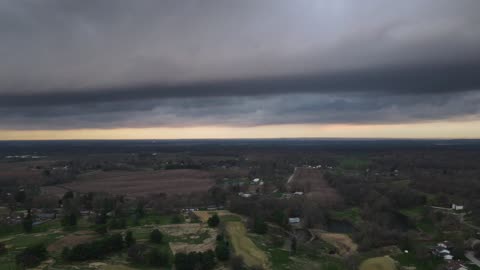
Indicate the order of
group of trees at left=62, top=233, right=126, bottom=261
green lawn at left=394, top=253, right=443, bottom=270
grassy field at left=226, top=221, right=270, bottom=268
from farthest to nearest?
grassy field at left=226, top=221, right=270, bottom=268
green lawn at left=394, top=253, right=443, bottom=270
group of trees at left=62, top=233, right=126, bottom=261

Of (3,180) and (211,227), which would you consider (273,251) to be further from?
(3,180)

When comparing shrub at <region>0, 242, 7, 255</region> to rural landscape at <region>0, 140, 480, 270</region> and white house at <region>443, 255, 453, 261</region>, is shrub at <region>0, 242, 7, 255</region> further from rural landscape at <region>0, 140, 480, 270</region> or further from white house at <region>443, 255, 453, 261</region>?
white house at <region>443, 255, 453, 261</region>

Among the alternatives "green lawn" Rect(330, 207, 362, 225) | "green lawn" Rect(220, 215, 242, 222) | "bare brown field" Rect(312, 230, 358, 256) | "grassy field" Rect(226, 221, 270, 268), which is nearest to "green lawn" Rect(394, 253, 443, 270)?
"bare brown field" Rect(312, 230, 358, 256)

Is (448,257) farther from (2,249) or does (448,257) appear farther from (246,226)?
(2,249)

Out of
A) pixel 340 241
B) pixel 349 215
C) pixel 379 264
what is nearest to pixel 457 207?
pixel 349 215

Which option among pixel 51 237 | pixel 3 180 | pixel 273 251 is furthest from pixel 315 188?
pixel 3 180
